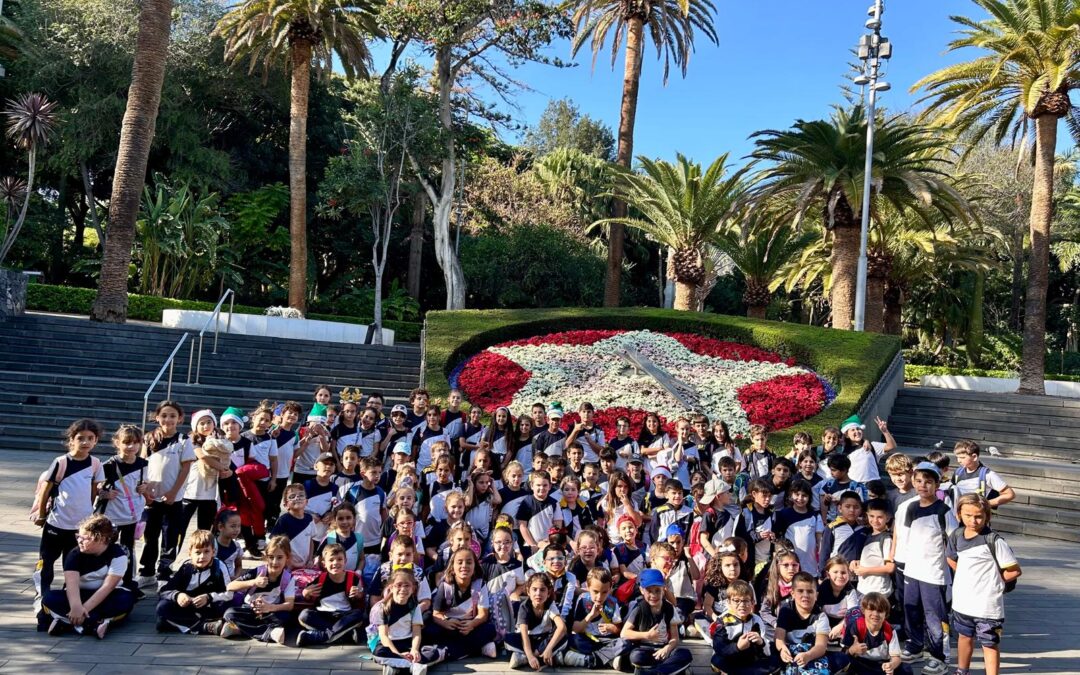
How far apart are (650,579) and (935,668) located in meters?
2.13

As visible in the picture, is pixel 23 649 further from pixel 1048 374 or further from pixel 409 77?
pixel 1048 374

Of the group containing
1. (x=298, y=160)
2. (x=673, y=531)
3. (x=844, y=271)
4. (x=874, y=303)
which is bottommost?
(x=673, y=531)

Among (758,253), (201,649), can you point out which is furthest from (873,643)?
(758,253)

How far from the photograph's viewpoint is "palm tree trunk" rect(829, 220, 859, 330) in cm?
2014

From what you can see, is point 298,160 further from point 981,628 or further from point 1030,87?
point 981,628

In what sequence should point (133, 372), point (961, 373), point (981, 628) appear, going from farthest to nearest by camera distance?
point (961, 373)
point (133, 372)
point (981, 628)

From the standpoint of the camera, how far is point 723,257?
33.8 m

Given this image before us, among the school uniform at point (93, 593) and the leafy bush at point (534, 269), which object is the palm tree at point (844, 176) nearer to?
the leafy bush at point (534, 269)

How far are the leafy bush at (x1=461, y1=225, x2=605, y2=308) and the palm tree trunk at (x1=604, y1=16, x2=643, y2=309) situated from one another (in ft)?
14.0

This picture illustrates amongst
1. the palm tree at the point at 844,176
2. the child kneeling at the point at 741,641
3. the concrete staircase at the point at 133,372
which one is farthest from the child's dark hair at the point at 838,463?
the palm tree at the point at 844,176

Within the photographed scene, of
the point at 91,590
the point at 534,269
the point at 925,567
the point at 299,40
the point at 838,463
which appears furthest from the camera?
the point at 534,269

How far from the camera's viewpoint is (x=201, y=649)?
5.75 metres

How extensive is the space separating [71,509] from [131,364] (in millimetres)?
11200

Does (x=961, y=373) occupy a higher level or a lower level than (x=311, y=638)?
higher
